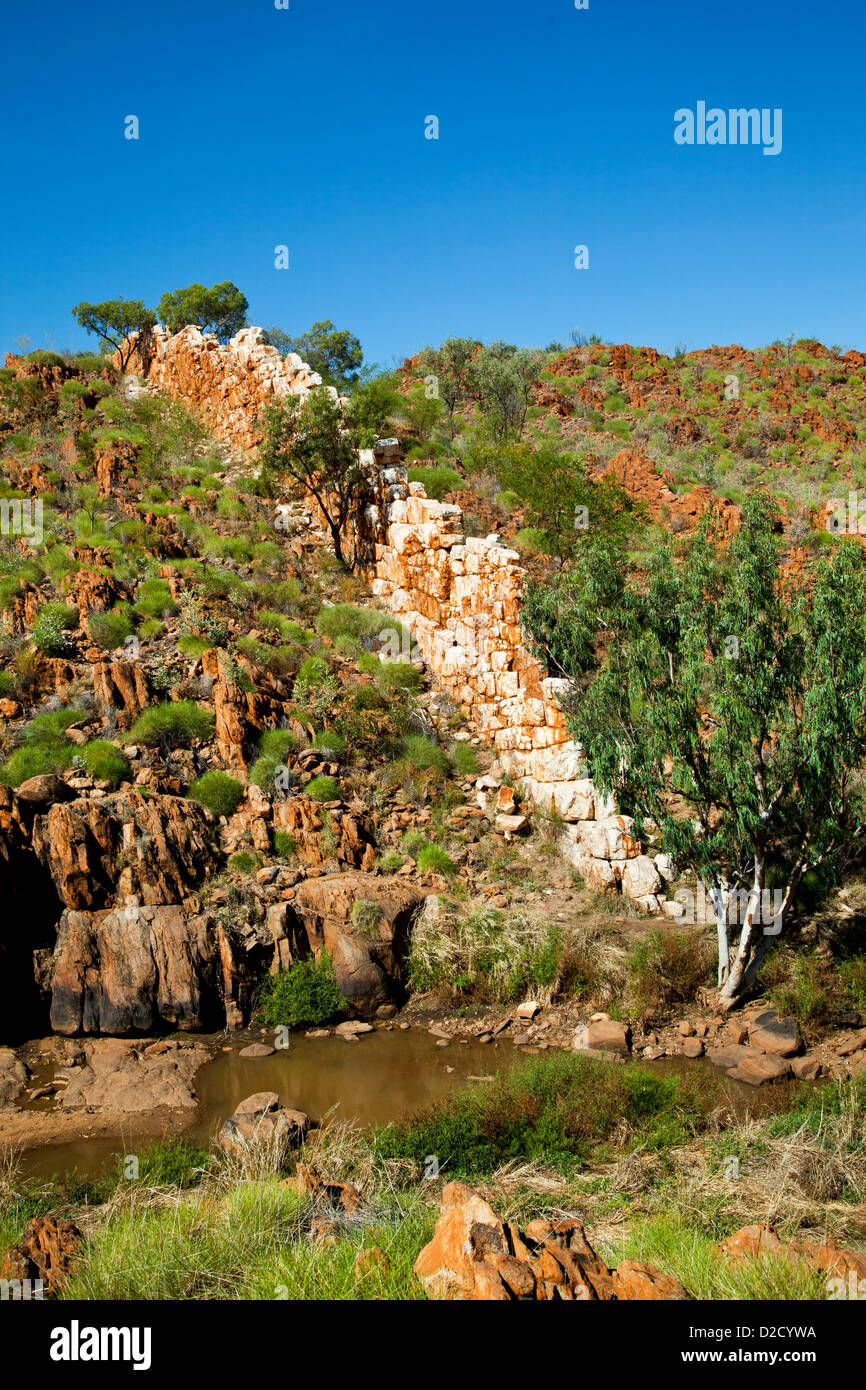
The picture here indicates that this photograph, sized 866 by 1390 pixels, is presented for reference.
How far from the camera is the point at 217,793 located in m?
15.6

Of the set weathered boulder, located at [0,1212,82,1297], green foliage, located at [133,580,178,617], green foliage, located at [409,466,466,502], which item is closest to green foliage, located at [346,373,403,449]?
green foliage, located at [409,466,466,502]

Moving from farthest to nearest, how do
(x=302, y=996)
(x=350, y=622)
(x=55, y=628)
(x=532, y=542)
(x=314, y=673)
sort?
(x=532, y=542), (x=350, y=622), (x=314, y=673), (x=55, y=628), (x=302, y=996)

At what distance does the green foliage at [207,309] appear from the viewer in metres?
35.2

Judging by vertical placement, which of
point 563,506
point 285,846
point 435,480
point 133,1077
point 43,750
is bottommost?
point 133,1077

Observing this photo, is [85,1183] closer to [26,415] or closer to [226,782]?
[226,782]

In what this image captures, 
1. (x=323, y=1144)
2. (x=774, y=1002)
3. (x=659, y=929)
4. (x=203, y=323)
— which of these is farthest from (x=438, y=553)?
(x=203, y=323)

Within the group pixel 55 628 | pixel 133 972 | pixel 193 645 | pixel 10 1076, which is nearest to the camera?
pixel 10 1076

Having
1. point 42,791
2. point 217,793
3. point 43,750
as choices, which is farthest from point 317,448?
point 42,791

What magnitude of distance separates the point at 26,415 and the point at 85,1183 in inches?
1109

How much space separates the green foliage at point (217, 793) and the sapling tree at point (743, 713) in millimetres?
6859

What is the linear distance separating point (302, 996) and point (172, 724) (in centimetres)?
625

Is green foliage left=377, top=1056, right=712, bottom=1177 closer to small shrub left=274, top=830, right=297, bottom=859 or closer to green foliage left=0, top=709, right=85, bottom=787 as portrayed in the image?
small shrub left=274, top=830, right=297, bottom=859

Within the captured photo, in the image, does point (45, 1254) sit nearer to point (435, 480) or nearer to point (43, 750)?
point (43, 750)

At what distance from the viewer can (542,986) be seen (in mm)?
13328
